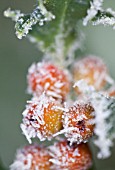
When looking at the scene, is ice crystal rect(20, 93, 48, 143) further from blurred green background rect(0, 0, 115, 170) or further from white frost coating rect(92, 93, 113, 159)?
blurred green background rect(0, 0, 115, 170)

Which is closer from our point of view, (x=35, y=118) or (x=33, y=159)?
(x=35, y=118)

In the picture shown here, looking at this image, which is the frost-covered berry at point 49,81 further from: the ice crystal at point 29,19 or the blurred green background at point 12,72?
the blurred green background at point 12,72

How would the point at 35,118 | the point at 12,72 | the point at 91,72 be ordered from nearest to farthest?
the point at 35,118 → the point at 91,72 → the point at 12,72

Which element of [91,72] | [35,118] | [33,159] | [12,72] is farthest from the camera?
[12,72]

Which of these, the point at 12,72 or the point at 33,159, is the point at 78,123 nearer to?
the point at 33,159

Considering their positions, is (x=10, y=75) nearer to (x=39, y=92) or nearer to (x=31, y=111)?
(x=39, y=92)

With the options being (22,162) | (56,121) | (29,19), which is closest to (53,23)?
(29,19)

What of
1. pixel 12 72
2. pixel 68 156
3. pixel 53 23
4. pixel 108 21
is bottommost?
pixel 68 156

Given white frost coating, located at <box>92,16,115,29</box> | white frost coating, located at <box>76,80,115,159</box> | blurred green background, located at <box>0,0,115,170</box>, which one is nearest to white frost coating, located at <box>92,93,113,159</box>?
white frost coating, located at <box>76,80,115,159</box>

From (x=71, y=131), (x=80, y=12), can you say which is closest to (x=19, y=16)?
(x=80, y=12)
